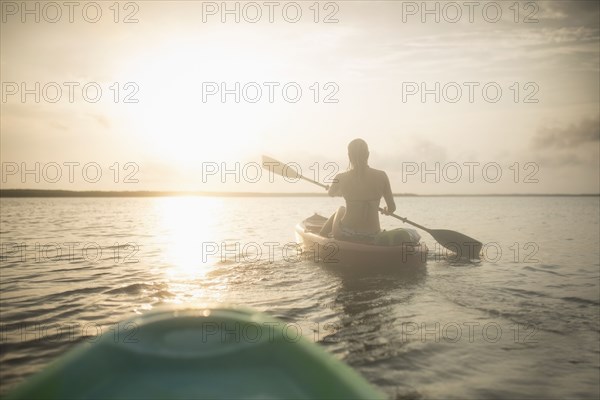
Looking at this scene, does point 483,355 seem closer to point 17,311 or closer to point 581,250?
point 17,311

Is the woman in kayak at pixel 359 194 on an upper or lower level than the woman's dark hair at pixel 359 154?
lower

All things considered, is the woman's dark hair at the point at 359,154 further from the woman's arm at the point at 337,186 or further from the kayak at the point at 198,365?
the kayak at the point at 198,365

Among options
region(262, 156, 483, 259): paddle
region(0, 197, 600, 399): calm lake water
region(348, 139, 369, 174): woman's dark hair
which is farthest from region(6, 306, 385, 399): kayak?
region(262, 156, 483, 259): paddle

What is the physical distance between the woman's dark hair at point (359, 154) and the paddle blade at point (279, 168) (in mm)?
4341

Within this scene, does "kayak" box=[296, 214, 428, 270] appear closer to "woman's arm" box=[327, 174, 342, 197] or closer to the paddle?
"woman's arm" box=[327, 174, 342, 197]

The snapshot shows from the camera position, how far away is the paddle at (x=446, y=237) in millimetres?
10641

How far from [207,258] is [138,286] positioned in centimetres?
349

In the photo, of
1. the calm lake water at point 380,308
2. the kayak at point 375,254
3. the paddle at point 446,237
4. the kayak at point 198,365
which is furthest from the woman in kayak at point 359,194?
the kayak at point 198,365

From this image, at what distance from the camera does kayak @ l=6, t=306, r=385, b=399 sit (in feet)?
8.04

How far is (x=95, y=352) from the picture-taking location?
270 centimetres

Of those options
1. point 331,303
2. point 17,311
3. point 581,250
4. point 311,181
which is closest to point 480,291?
point 331,303

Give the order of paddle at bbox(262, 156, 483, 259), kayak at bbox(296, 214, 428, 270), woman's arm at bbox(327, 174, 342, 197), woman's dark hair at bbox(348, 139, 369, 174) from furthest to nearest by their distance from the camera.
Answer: paddle at bbox(262, 156, 483, 259) < kayak at bbox(296, 214, 428, 270) < woman's arm at bbox(327, 174, 342, 197) < woman's dark hair at bbox(348, 139, 369, 174)

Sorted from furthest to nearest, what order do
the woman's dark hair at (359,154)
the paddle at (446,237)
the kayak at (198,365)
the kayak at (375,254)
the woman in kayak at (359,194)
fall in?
the paddle at (446,237), the kayak at (375,254), the woman in kayak at (359,194), the woman's dark hair at (359,154), the kayak at (198,365)

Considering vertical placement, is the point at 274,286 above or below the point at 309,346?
below
